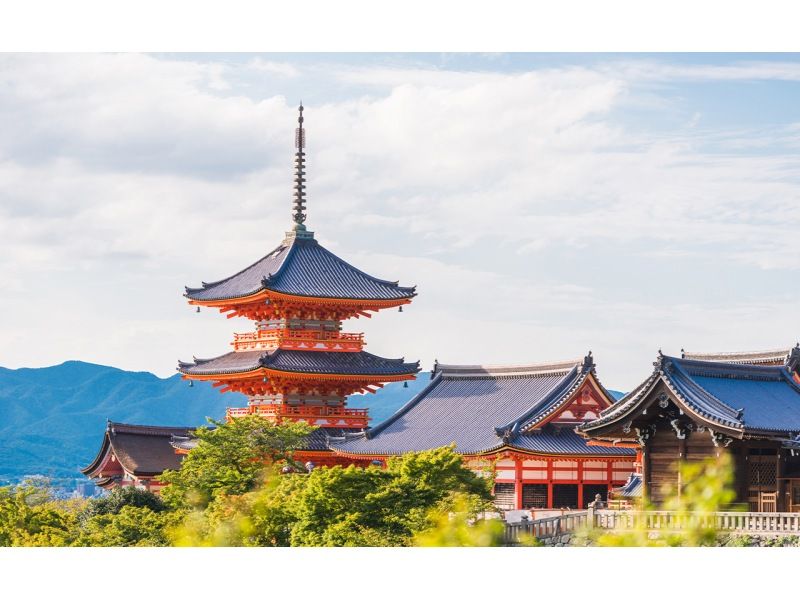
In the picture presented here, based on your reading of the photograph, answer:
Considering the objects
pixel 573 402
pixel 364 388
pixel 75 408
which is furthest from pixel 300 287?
pixel 75 408

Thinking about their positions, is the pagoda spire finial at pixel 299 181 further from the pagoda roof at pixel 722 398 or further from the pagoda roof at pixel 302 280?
the pagoda roof at pixel 722 398

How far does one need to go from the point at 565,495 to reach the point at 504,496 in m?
1.72

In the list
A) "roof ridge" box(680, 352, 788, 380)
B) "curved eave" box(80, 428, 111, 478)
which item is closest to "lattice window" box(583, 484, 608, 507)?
"roof ridge" box(680, 352, 788, 380)

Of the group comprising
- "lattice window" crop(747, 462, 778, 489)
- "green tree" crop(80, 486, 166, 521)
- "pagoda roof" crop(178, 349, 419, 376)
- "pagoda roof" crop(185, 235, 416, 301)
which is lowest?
"green tree" crop(80, 486, 166, 521)

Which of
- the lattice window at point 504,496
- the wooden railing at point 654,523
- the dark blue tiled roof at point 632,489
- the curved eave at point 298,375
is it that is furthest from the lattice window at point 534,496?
the wooden railing at point 654,523

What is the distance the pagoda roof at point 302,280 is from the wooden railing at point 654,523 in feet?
56.4

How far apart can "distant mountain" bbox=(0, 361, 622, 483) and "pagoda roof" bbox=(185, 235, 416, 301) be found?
110 m

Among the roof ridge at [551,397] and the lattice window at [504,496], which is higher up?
the roof ridge at [551,397]

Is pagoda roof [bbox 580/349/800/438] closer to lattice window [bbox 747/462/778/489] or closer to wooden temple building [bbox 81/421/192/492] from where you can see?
lattice window [bbox 747/462/778/489]

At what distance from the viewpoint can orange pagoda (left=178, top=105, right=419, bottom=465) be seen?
4212cm

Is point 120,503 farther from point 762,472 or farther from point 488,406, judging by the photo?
point 762,472

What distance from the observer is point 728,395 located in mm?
27516

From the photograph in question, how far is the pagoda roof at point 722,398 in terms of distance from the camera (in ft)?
84.2

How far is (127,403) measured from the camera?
160 meters
